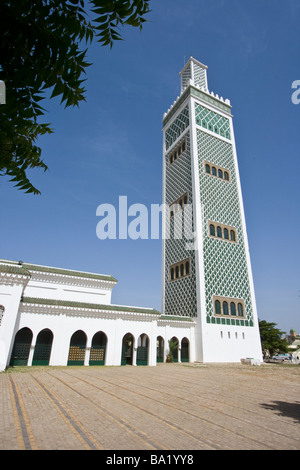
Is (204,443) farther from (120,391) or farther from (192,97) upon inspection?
(192,97)

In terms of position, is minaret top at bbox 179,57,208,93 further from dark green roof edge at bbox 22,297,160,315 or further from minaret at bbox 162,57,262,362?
dark green roof edge at bbox 22,297,160,315

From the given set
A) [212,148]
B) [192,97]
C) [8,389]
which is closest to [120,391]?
[8,389]

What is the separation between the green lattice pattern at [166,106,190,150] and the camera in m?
31.8

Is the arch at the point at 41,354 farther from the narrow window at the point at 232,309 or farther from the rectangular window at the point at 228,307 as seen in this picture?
the narrow window at the point at 232,309

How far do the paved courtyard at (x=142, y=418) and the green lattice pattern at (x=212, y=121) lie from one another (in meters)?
29.3

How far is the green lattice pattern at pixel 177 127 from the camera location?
3176cm

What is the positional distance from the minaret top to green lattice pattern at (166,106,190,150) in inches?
214

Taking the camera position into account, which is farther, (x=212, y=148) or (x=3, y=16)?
(x=212, y=148)

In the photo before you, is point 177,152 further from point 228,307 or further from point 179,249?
point 228,307

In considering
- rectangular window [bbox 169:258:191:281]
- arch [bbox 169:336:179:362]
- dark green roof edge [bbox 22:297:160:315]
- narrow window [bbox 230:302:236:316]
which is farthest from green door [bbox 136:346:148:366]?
narrow window [bbox 230:302:236:316]

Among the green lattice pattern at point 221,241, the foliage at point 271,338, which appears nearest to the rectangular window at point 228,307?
the green lattice pattern at point 221,241

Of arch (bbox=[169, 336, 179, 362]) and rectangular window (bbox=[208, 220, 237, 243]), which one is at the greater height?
rectangular window (bbox=[208, 220, 237, 243])

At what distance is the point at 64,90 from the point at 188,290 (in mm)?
24592
